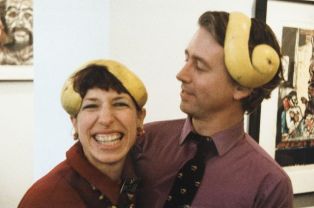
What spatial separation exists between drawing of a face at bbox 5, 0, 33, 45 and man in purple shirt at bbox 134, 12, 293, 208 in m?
1.71

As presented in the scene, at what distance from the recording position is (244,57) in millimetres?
1193

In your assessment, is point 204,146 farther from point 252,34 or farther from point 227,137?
point 252,34

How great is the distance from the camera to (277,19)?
5.84 ft

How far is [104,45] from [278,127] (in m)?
0.88

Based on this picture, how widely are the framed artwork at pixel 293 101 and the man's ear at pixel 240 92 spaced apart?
1.73 feet

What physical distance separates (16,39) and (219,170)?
1953 mm

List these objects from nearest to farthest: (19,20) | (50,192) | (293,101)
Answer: (50,192)
(293,101)
(19,20)

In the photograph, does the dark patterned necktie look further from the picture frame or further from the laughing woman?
the picture frame

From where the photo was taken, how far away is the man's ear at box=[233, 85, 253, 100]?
4.26 feet

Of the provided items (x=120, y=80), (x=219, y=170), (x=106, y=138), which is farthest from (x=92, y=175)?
(x=219, y=170)

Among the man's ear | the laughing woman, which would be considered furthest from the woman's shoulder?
the man's ear

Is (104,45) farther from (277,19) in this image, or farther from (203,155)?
(277,19)

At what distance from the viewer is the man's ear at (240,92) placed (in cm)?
130

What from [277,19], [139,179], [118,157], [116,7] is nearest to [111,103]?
[118,157]
